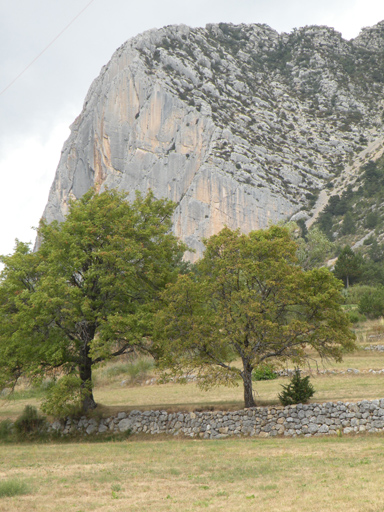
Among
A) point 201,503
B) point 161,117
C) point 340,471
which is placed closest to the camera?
point 201,503

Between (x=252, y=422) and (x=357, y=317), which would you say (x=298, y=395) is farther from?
(x=357, y=317)

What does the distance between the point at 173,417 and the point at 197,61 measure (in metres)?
126

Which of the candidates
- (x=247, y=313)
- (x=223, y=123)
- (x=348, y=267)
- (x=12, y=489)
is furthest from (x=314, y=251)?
(x=12, y=489)

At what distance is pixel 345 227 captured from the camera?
101 meters

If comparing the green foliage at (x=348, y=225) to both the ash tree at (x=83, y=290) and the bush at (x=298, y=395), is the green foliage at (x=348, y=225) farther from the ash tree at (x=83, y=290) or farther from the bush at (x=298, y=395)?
the bush at (x=298, y=395)

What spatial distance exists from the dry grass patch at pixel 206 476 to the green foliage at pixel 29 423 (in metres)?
4.23

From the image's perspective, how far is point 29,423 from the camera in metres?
24.2

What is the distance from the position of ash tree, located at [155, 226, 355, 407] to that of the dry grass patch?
376 centimetres

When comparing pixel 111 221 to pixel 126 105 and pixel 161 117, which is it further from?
pixel 126 105

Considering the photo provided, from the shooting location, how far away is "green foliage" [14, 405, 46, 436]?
2394cm

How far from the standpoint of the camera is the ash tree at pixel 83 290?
22391 millimetres

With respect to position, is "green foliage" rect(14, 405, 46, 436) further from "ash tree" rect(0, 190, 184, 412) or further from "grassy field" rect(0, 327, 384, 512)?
"ash tree" rect(0, 190, 184, 412)

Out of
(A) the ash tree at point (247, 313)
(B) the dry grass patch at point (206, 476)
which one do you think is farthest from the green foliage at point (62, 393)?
(A) the ash tree at point (247, 313)

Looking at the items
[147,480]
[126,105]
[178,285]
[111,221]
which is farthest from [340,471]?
[126,105]
